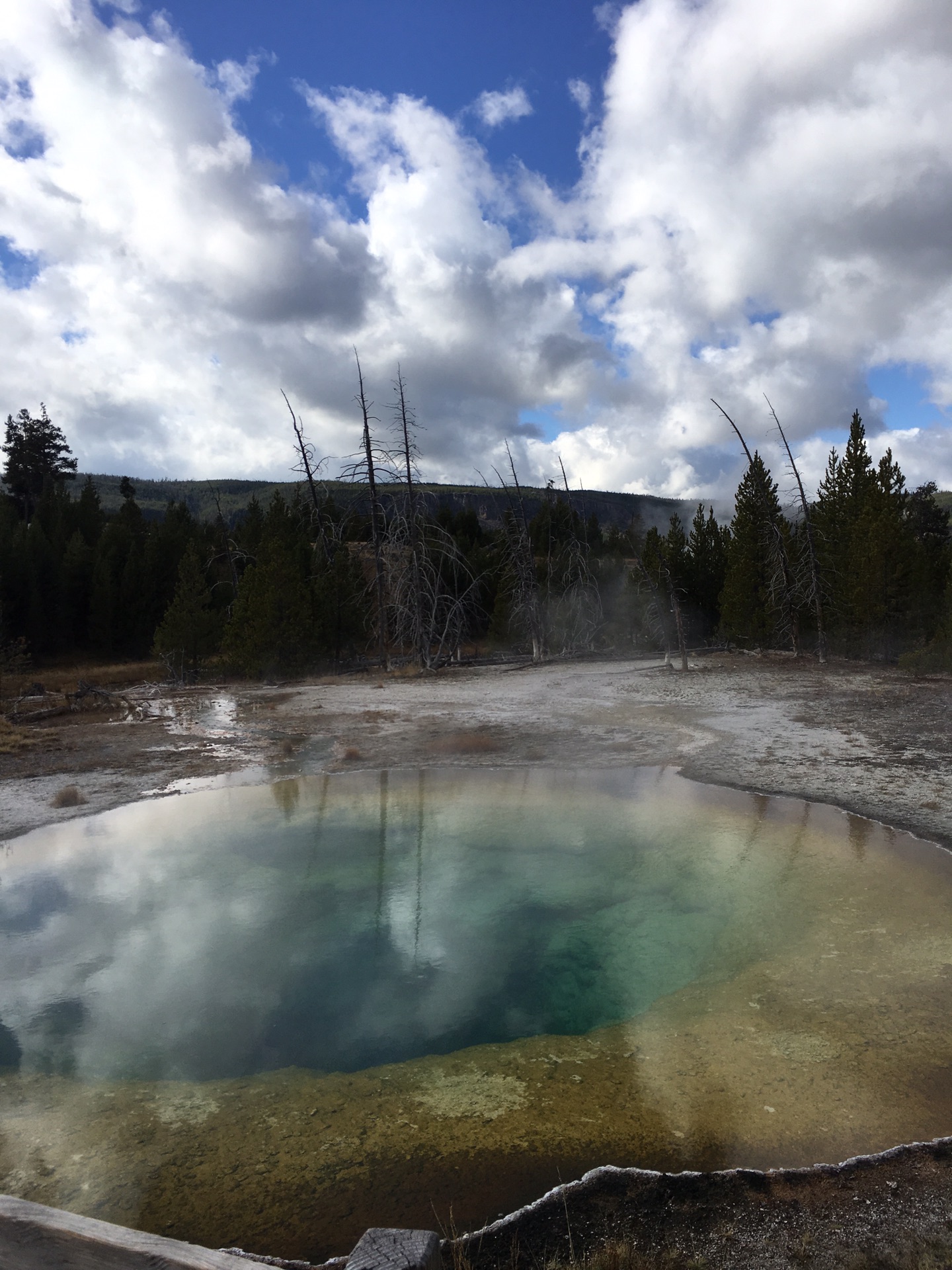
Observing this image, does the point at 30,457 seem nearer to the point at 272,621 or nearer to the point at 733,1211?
the point at 272,621

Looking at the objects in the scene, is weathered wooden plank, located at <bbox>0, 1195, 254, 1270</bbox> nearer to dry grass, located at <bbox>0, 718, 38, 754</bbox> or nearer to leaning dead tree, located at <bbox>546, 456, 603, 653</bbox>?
dry grass, located at <bbox>0, 718, 38, 754</bbox>

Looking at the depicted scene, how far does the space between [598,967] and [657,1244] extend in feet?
9.02

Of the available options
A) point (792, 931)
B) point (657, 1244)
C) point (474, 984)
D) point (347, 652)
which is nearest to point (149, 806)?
point (474, 984)

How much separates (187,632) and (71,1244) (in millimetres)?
25761

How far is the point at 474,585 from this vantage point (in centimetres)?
2789

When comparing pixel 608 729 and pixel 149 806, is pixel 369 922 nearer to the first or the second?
pixel 149 806

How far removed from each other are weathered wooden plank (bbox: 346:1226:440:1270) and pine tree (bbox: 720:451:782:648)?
2477 centimetres

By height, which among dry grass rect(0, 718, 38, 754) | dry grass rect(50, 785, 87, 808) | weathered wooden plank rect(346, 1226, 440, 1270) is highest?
weathered wooden plank rect(346, 1226, 440, 1270)

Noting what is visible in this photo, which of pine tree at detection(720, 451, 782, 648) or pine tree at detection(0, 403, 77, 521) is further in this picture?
pine tree at detection(0, 403, 77, 521)

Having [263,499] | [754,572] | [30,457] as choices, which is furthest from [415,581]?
[263,499]

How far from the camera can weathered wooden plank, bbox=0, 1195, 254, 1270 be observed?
5.64 ft

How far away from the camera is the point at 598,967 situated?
5703 millimetres

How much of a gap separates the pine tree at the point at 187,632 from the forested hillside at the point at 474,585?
0.18 feet

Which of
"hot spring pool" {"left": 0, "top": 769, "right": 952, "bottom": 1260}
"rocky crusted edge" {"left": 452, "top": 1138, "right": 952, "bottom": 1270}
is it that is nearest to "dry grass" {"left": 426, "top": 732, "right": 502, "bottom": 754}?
"hot spring pool" {"left": 0, "top": 769, "right": 952, "bottom": 1260}
